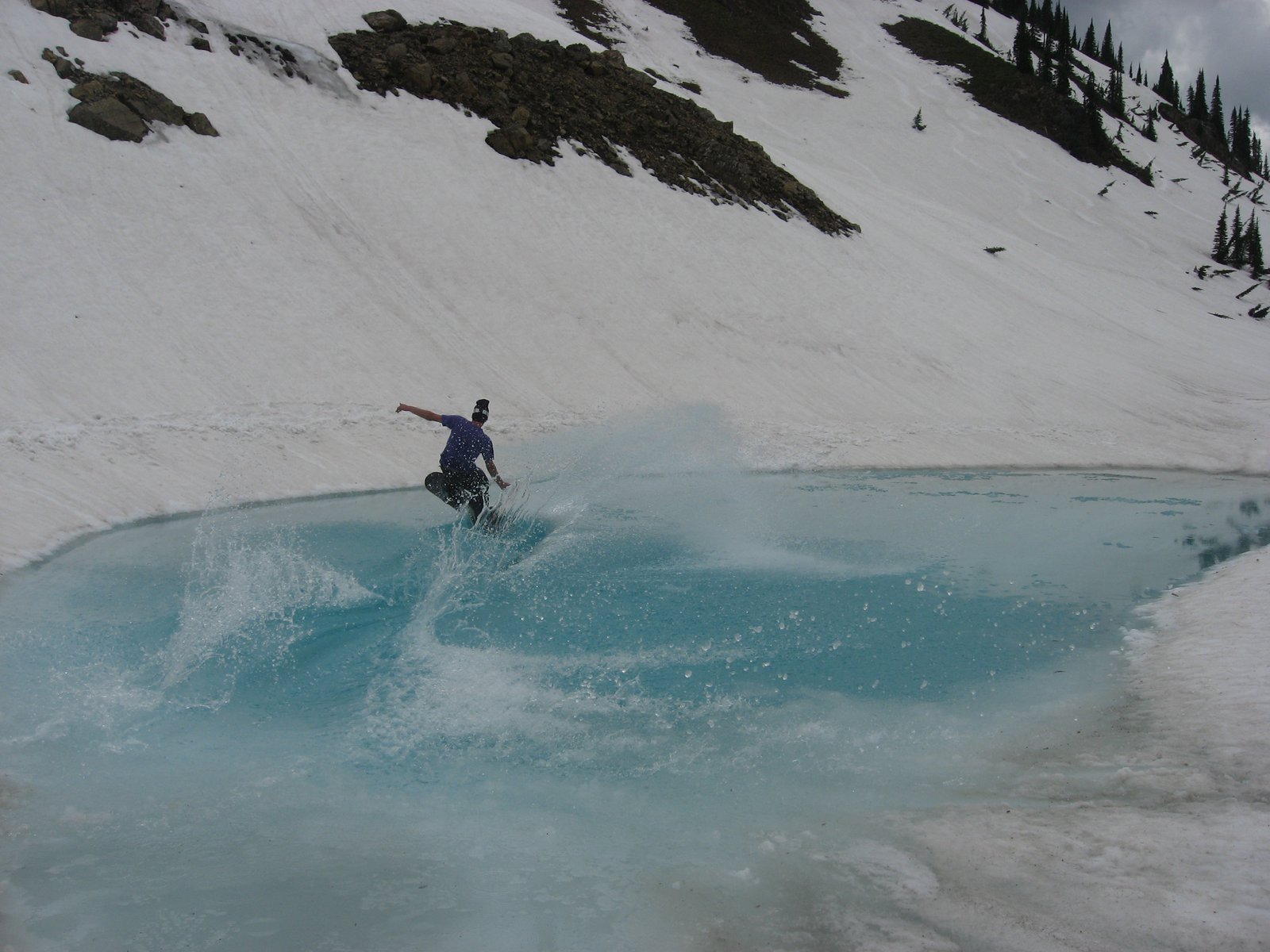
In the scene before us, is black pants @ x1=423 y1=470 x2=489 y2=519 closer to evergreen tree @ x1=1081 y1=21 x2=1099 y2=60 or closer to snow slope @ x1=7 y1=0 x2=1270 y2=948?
snow slope @ x1=7 y1=0 x2=1270 y2=948

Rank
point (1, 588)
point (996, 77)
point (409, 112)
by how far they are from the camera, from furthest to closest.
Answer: point (996, 77) < point (409, 112) < point (1, 588)

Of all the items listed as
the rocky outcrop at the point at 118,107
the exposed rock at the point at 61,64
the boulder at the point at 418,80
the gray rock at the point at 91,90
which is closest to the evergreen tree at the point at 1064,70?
the boulder at the point at 418,80

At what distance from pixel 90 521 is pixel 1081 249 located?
49220mm

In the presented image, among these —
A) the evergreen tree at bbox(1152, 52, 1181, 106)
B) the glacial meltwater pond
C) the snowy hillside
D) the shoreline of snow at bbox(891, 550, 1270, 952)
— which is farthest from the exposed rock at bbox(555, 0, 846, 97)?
the evergreen tree at bbox(1152, 52, 1181, 106)

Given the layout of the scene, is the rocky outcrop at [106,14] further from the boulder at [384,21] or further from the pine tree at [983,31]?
the pine tree at [983,31]

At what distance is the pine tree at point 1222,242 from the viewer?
53.4 metres

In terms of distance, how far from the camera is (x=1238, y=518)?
16.9 metres

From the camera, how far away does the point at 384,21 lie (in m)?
31.6

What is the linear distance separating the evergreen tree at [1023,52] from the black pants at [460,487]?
73.7 m

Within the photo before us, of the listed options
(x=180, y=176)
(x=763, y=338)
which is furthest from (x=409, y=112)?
(x=763, y=338)

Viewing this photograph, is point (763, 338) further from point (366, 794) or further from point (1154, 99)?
point (1154, 99)

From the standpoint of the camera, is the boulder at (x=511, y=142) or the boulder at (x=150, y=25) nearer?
the boulder at (x=150, y=25)

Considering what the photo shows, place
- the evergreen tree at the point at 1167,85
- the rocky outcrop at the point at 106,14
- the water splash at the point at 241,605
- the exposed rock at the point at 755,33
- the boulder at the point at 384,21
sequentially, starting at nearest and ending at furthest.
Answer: the water splash at the point at 241,605, the rocky outcrop at the point at 106,14, the boulder at the point at 384,21, the exposed rock at the point at 755,33, the evergreen tree at the point at 1167,85

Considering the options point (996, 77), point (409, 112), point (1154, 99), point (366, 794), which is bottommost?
point (366, 794)
